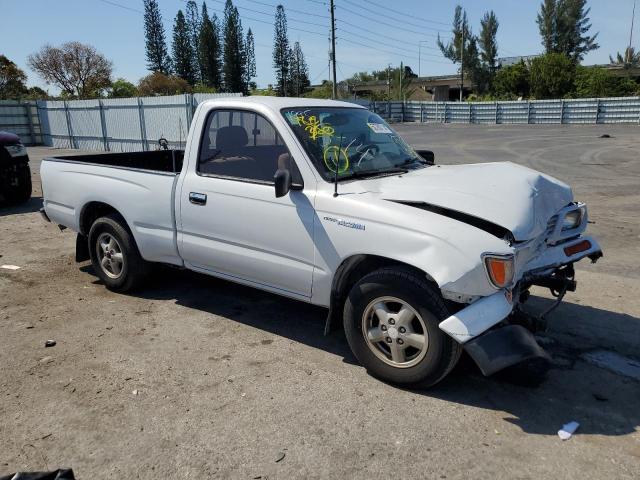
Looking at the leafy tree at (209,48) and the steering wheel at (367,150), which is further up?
the leafy tree at (209,48)

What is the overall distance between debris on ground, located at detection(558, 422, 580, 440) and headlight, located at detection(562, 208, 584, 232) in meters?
1.45

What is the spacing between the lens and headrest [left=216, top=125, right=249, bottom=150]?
4553 millimetres

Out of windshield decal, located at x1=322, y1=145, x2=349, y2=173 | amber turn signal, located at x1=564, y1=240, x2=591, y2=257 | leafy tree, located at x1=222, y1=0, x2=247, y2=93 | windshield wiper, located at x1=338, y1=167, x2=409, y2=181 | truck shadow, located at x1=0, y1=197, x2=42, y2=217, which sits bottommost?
truck shadow, located at x1=0, y1=197, x2=42, y2=217

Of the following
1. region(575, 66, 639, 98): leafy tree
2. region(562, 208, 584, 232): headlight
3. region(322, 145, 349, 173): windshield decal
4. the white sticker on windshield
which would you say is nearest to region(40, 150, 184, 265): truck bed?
region(322, 145, 349, 173): windshield decal

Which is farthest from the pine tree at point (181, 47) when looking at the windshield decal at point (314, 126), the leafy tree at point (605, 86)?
the windshield decal at point (314, 126)

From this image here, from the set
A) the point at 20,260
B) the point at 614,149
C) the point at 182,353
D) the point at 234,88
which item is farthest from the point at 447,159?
the point at 234,88

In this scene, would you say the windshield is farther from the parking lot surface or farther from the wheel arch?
the parking lot surface

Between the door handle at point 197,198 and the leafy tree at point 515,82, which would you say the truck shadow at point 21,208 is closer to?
the door handle at point 197,198

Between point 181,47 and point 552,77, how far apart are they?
55.4 m

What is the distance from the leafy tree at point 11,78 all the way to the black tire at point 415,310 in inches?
2677

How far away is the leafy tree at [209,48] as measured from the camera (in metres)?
85.9

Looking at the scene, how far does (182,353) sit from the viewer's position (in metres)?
4.22

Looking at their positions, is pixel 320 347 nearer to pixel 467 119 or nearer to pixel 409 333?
pixel 409 333

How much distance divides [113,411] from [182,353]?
2.81 feet
